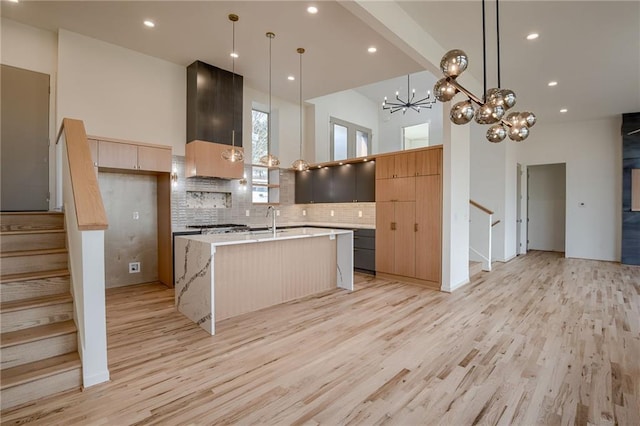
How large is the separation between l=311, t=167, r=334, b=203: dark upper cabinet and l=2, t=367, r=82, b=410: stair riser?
16.8ft

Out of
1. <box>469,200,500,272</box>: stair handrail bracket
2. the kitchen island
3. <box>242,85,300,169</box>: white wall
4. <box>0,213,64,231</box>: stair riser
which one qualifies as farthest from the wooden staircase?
<box>469,200,500,272</box>: stair handrail bracket

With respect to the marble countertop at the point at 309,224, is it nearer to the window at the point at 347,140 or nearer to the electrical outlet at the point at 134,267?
the electrical outlet at the point at 134,267

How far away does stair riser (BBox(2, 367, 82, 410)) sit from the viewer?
194 centimetres

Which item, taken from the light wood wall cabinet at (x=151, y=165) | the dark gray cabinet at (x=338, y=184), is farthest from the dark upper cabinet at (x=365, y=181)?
the light wood wall cabinet at (x=151, y=165)

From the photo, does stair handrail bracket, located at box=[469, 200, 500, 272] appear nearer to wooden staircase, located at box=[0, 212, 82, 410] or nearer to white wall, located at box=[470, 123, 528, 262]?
white wall, located at box=[470, 123, 528, 262]

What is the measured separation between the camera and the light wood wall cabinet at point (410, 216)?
494cm

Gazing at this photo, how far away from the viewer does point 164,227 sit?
5.11 metres

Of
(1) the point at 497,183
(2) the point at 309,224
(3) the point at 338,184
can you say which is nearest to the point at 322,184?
(3) the point at 338,184

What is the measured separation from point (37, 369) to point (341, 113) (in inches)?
304

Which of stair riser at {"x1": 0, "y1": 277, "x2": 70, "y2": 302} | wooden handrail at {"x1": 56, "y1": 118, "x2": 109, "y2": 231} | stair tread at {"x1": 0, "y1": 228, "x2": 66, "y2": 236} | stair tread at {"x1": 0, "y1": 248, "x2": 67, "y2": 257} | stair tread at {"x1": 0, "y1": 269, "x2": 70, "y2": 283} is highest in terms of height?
wooden handrail at {"x1": 56, "y1": 118, "x2": 109, "y2": 231}

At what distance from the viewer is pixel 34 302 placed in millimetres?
2312

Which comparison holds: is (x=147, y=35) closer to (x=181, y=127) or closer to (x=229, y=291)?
(x=181, y=127)

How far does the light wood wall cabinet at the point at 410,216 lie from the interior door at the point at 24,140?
510 cm

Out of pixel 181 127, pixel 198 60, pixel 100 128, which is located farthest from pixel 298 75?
pixel 100 128
